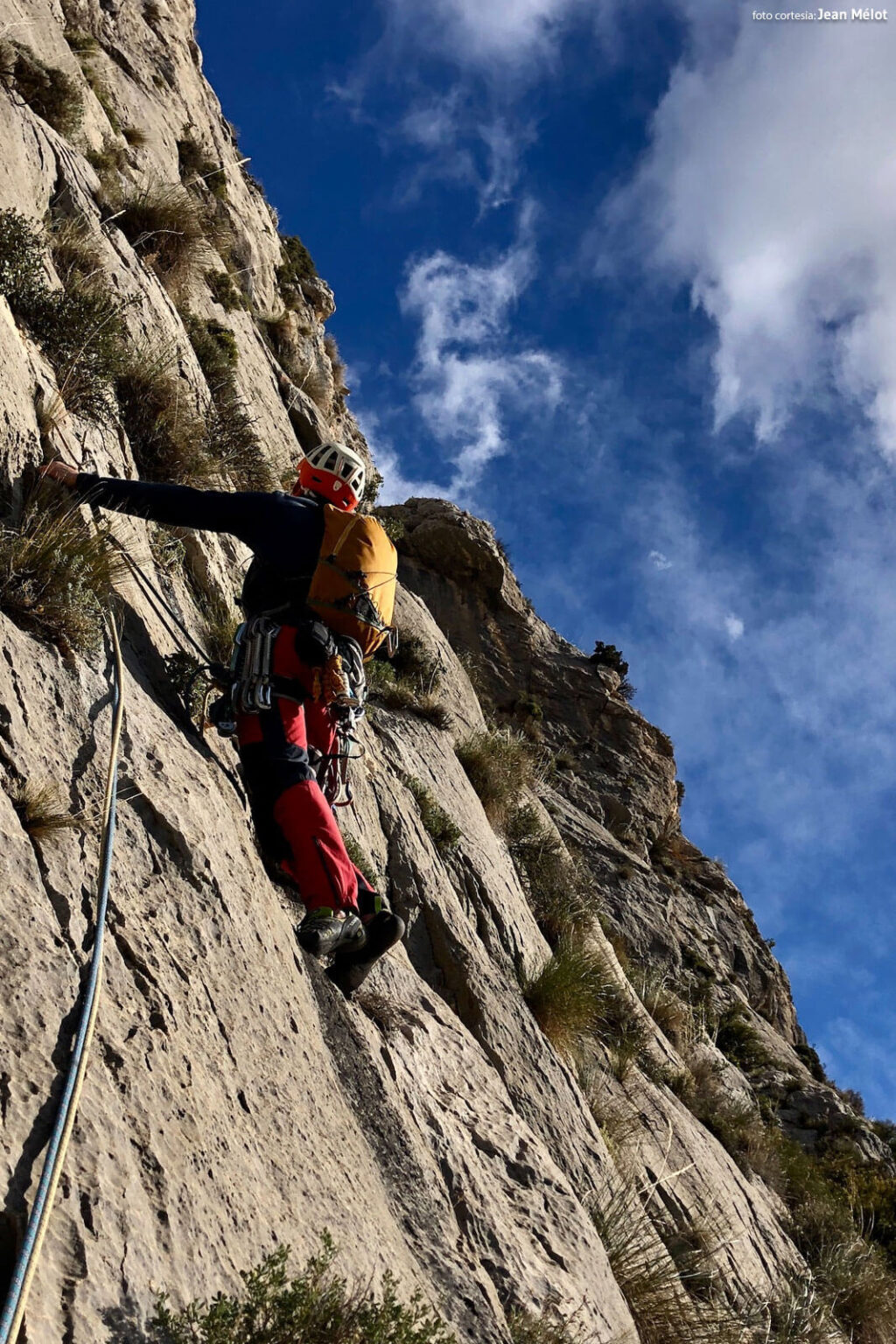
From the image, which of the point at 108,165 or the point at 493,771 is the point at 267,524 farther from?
the point at 493,771

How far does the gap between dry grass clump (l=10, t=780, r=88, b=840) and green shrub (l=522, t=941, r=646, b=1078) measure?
5152 mm

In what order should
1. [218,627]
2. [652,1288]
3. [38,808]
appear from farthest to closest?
[218,627] < [652,1288] < [38,808]

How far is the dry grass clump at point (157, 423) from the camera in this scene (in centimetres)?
724

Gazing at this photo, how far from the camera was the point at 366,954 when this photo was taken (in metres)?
5.50

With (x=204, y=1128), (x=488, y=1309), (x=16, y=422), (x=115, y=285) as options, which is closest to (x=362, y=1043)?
(x=488, y=1309)

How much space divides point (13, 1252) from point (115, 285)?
6962 millimetres

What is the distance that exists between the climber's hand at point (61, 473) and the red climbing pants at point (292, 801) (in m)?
1.32

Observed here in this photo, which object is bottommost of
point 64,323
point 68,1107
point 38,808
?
point 68,1107

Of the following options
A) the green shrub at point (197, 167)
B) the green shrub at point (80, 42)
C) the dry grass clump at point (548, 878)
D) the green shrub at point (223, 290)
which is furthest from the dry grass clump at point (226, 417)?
the dry grass clump at point (548, 878)

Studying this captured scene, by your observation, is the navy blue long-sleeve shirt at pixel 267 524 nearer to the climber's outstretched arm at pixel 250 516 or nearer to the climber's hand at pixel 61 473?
the climber's outstretched arm at pixel 250 516

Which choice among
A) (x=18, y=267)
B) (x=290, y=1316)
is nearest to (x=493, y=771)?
(x=18, y=267)

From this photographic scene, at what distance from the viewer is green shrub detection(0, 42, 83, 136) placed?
8.00m

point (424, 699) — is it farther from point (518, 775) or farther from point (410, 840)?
point (410, 840)

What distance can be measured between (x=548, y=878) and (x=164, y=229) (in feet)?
24.6
